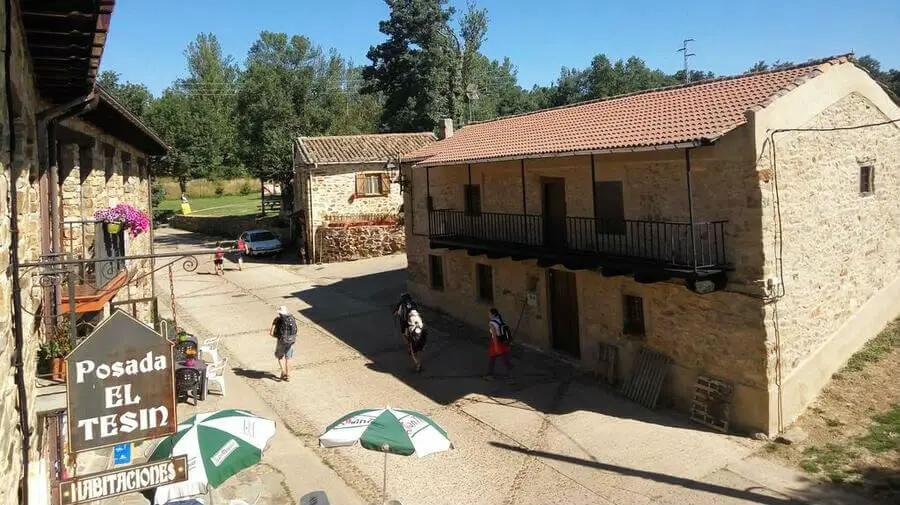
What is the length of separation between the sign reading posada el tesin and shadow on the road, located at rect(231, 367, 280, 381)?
906 centimetres

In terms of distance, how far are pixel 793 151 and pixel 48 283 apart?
1131 cm

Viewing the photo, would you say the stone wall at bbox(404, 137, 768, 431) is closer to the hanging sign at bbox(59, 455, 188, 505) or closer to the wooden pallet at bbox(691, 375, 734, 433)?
the wooden pallet at bbox(691, 375, 734, 433)

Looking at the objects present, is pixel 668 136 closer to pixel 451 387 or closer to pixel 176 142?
pixel 451 387

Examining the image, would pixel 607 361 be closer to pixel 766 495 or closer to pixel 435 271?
pixel 766 495

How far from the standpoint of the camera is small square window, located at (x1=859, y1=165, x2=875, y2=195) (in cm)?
1357

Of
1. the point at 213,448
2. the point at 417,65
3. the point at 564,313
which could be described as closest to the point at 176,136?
the point at 417,65

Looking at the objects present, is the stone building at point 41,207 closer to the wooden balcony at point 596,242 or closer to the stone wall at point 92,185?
the stone wall at point 92,185

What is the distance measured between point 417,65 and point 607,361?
2948 centimetres

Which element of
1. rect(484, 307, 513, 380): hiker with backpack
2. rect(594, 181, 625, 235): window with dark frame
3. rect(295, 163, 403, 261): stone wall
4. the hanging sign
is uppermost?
rect(295, 163, 403, 261): stone wall

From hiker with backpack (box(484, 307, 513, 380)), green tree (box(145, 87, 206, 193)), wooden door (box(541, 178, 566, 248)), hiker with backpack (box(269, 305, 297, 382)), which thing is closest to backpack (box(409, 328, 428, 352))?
hiker with backpack (box(484, 307, 513, 380))

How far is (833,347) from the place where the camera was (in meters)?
12.6

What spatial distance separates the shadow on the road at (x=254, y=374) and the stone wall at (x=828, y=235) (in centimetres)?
966

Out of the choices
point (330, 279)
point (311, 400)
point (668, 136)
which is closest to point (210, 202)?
point (330, 279)

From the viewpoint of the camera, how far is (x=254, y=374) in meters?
14.3
